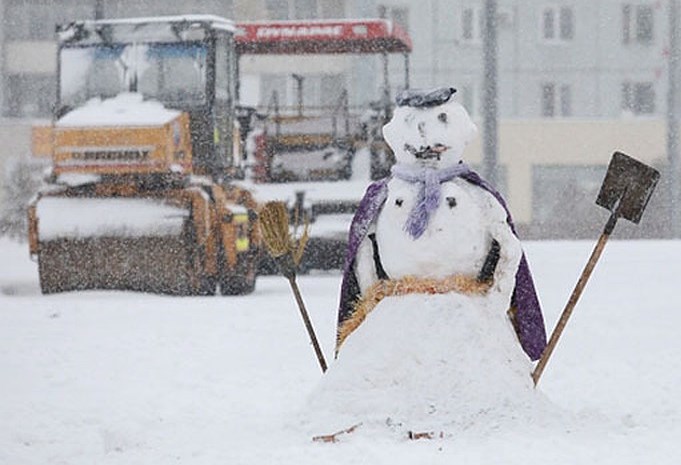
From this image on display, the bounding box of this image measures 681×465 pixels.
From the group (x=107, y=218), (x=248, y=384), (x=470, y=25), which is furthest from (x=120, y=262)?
(x=470, y=25)

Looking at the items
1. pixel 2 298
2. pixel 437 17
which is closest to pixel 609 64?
pixel 437 17

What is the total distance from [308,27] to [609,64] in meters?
21.6

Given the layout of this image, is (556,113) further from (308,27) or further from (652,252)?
(308,27)

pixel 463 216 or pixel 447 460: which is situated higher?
pixel 463 216

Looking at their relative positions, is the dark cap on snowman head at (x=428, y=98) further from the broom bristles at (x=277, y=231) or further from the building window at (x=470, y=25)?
the building window at (x=470, y=25)

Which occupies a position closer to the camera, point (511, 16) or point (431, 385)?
point (431, 385)

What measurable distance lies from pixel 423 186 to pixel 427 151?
0.19m

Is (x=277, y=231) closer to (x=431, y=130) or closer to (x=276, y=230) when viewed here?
(x=276, y=230)

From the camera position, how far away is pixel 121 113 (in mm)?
16719

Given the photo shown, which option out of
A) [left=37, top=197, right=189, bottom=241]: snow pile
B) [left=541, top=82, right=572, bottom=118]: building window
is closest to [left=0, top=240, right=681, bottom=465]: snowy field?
[left=37, top=197, right=189, bottom=241]: snow pile

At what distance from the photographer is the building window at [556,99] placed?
1661 inches

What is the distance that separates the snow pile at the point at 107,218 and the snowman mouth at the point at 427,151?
322 inches

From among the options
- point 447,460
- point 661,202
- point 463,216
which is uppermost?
point 463,216

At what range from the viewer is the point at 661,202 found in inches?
1495
